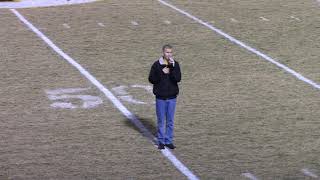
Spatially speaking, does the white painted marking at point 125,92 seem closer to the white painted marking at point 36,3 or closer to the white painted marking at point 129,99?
the white painted marking at point 129,99

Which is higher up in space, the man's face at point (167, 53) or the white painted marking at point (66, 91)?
the man's face at point (167, 53)

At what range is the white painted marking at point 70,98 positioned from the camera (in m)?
18.6

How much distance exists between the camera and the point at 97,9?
1169 inches

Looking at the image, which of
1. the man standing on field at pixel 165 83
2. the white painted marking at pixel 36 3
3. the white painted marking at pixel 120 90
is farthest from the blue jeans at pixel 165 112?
the white painted marking at pixel 36 3

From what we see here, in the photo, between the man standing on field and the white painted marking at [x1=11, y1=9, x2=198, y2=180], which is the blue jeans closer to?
the man standing on field

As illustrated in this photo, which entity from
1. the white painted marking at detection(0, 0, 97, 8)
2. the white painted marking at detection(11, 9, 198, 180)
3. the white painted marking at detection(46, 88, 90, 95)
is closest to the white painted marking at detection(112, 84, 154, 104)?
the white painted marking at detection(11, 9, 198, 180)

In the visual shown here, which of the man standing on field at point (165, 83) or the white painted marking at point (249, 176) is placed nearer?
the white painted marking at point (249, 176)

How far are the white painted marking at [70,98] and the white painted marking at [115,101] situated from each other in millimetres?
372

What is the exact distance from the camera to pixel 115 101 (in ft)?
62.4

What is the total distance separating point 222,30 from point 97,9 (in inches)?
197

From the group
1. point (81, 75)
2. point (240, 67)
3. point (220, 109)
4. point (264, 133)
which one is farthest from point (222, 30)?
point (264, 133)

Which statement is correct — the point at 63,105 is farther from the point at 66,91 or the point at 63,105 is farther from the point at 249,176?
the point at 249,176

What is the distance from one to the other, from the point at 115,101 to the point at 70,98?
97 cm

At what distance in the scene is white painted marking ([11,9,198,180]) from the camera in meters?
14.6
